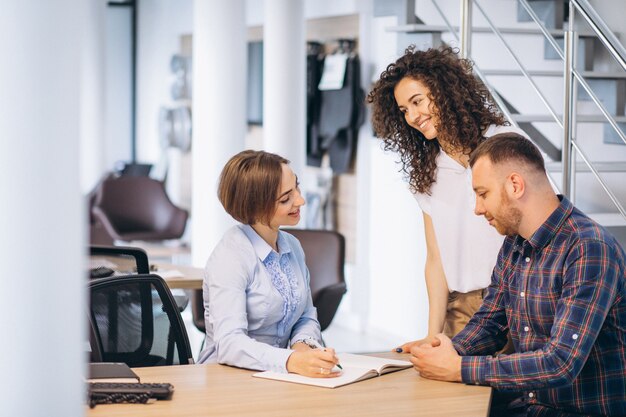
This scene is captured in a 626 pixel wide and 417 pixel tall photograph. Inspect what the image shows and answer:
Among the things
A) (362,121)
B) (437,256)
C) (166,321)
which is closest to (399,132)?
(437,256)

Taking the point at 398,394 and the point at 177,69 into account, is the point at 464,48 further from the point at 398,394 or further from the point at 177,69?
the point at 177,69

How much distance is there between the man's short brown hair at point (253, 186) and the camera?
9.34 ft

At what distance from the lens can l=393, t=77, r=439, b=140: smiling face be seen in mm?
3035

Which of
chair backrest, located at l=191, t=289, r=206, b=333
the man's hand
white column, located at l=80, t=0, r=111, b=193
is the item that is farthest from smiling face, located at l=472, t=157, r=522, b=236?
white column, located at l=80, t=0, r=111, b=193

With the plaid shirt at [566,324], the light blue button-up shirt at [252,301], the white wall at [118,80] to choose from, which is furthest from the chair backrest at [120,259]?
the white wall at [118,80]

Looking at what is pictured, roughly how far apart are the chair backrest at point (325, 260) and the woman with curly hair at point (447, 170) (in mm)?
1761

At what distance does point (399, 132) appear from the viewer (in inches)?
125

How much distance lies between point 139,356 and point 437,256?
3.09 feet

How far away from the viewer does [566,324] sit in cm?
225

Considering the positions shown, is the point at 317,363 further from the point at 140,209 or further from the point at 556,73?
the point at 140,209

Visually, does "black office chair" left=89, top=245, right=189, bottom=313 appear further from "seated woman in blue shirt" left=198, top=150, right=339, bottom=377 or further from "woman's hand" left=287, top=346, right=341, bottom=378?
"woman's hand" left=287, top=346, right=341, bottom=378

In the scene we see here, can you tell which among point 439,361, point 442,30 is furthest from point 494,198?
point 442,30

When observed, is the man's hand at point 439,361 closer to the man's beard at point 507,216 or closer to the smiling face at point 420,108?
the man's beard at point 507,216

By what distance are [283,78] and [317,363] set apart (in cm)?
400
